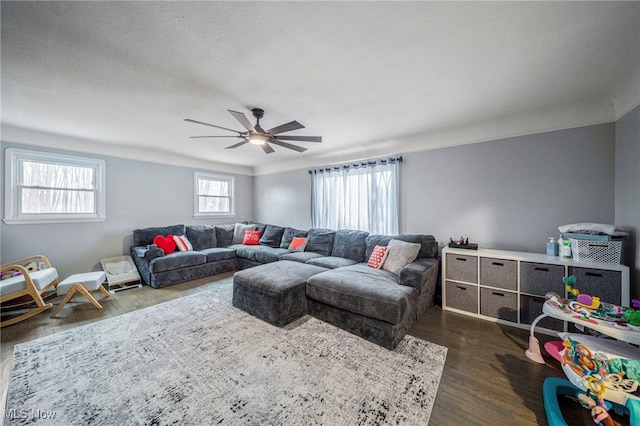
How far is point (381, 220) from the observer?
12.8 feet

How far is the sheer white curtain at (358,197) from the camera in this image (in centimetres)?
381

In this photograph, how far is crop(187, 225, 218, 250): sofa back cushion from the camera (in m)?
4.76

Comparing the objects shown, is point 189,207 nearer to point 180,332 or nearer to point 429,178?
point 180,332

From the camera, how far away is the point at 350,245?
12.6ft

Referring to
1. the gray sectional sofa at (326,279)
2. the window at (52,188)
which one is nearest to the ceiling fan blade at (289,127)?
the gray sectional sofa at (326,279)

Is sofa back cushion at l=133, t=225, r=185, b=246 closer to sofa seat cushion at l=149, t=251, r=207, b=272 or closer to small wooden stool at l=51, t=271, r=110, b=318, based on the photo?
sofa seat cushion at l=149, t=251, r=207, b=272

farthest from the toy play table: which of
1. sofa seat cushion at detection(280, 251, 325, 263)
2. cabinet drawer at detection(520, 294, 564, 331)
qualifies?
sofa seat cushion at detection(280, 251, 325, 263)

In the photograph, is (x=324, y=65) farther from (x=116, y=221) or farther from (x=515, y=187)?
(x=116, y=221)

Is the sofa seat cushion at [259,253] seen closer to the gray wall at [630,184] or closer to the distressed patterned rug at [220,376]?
the distressed patterned rug at [220,376]

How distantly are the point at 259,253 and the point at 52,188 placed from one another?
11.2ft

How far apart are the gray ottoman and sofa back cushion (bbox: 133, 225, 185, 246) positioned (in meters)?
2.61

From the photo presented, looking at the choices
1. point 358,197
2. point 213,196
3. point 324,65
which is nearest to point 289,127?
point 324,65

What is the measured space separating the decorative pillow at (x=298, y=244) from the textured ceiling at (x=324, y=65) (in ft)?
7.27

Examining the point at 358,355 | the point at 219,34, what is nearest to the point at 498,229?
the point at 358,355
